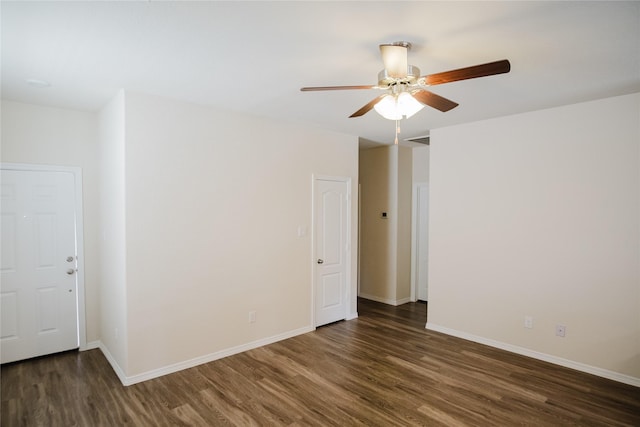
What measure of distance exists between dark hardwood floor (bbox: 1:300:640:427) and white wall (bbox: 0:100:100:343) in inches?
32.8

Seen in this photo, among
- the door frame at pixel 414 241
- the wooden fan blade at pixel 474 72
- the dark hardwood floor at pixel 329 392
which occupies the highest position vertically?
the wooden fan blade at pixel 474 72

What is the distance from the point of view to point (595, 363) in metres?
3.46

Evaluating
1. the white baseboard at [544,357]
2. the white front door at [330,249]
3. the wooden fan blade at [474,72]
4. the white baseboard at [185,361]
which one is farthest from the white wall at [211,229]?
the wooden fan blade at [474,72]

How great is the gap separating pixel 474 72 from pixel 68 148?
4052 mm

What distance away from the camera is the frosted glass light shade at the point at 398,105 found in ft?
7.49

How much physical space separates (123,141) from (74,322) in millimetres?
2218

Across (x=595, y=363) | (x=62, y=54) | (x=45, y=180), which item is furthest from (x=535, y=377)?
(x=45, y=180)

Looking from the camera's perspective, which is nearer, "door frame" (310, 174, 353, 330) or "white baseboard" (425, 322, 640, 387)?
"white baseboard" (425, 322, 640, 387)

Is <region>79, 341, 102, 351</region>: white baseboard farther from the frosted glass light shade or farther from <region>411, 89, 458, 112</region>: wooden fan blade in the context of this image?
<region>411, 89, 458, 112</region>: wooden fan blade

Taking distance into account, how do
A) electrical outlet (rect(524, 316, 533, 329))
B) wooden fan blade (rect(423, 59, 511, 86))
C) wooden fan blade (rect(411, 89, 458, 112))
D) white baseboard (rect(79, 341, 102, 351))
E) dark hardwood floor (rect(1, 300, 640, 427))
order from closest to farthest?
wooden fan blade (rect(423, 59, 511, 86)) → wooden fan blade (rect(411, 89, 458, 112)) → dark hardwood floor (rect(1, 300, 640, 427)) → electrical outlet (rect(524, 316, 533, 329)) → white baseboard (rect(79, 341, 102, 351))

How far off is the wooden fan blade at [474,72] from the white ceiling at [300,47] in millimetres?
284

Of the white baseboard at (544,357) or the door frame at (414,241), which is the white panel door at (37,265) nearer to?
the white baseboard at (544,357)

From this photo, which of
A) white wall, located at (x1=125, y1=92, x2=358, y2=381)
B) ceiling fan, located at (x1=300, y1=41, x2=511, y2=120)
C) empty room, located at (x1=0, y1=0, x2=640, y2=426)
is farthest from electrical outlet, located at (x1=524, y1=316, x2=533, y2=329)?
ceiling fan, located at (x1=300, y1=41, x2=511, y2=120)

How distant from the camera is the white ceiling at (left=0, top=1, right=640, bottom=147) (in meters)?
1.88
